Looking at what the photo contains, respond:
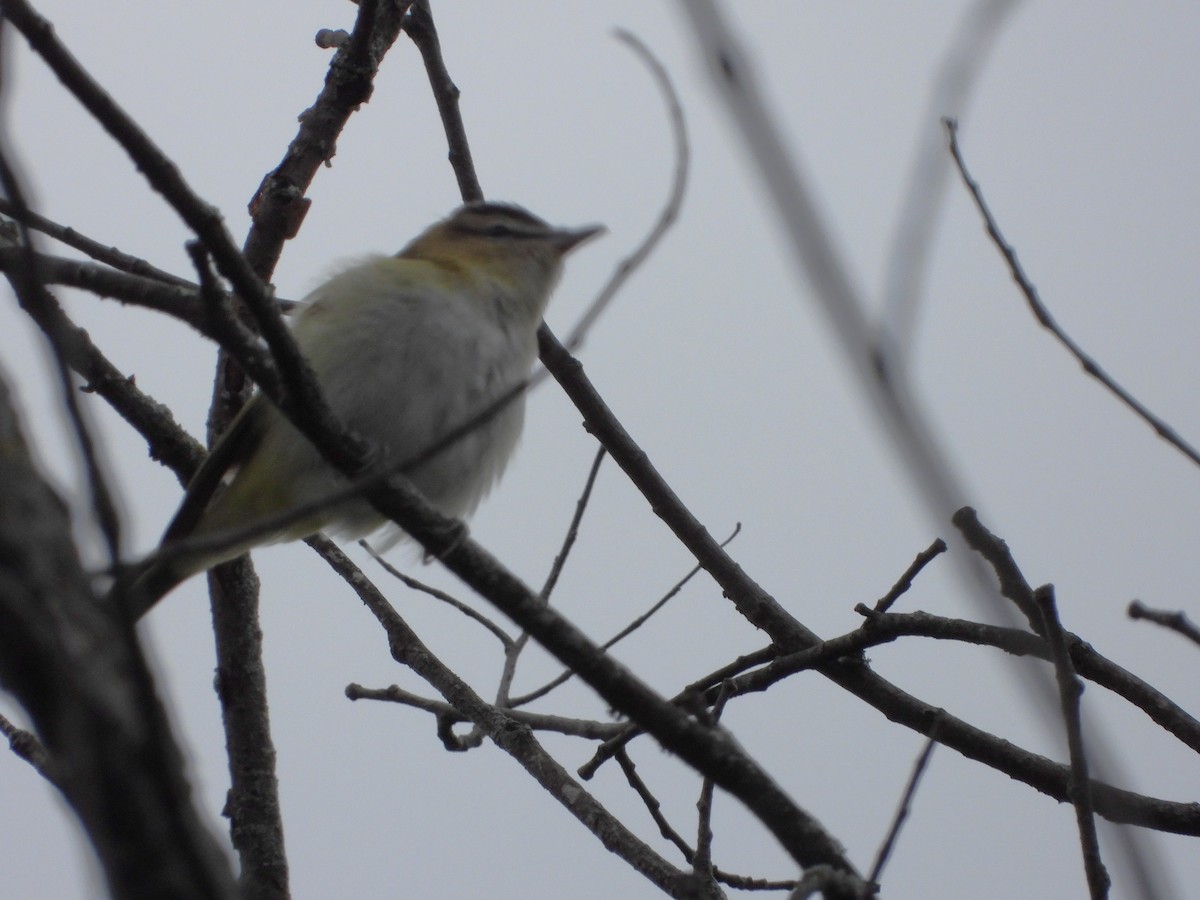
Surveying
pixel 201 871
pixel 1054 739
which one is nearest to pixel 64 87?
pixel 201 871

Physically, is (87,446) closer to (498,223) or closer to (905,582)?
(905,582)

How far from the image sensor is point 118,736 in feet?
3.91

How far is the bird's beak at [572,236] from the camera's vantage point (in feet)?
18.8

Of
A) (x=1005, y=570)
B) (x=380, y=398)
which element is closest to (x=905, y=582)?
(x=1005, y=570)

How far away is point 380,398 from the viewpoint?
448 centimetres

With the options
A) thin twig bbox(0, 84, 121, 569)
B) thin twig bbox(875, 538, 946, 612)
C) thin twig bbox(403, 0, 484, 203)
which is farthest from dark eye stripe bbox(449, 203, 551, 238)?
thin twig bbox(0, 84, 121, 569)

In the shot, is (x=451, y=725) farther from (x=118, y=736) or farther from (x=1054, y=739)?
(x=118, y=736)

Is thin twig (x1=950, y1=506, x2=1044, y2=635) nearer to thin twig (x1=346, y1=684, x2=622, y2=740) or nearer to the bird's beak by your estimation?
thin twig (x1=346, y1=684, x2=622, y2=740)

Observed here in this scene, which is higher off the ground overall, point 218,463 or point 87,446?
point 218,463

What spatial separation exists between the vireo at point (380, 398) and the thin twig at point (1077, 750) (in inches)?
90.8

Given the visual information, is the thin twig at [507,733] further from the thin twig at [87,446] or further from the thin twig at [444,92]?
the thin twig at [87,446]

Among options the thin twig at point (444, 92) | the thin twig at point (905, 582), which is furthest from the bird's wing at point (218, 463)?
the thin twig at point (905, 582)

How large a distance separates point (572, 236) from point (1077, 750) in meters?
4.06

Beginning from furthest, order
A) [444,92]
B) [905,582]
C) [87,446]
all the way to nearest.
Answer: [444,92], [905,582], [87,446]
